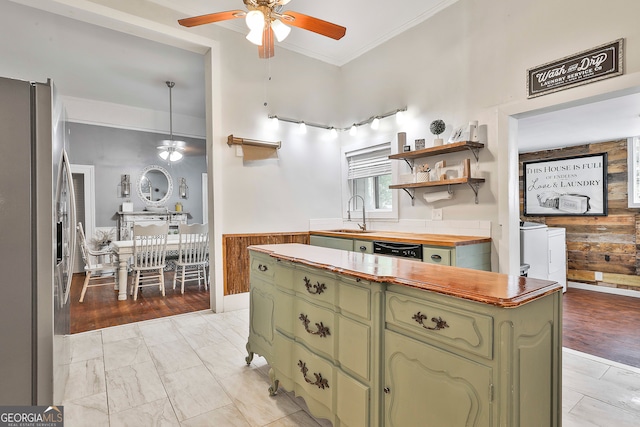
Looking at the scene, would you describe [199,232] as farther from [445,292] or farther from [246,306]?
[445,292]

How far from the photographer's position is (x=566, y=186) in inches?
217

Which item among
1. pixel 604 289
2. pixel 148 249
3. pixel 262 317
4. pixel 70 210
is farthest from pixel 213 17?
pixel 604 289

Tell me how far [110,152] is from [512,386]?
22.9 ft

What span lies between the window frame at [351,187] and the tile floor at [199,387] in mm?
2105

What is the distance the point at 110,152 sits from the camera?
238 inches

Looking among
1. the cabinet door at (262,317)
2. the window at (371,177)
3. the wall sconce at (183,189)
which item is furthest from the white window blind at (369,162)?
the wall sconce at (183,189)

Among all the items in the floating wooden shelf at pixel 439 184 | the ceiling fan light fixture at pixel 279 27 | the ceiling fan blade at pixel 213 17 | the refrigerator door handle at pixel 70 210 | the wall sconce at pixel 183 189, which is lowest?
the refrigerator door handle at pixel 70 210

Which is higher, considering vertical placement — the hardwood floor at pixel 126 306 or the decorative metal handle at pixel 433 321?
the decorative metal handle at pixel 433 321

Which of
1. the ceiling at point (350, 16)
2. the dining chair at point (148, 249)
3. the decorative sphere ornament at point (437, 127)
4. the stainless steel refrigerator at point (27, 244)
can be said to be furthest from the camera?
the dining chair at point (148, 249)

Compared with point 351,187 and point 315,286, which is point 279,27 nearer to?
point 315,286

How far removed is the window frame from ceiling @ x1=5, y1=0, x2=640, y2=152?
1267 mm

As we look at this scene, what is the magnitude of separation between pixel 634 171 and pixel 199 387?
21.0 ft

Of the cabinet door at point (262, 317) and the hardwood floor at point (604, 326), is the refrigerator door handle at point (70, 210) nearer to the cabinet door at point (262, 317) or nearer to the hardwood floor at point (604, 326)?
the cabinet door at point (262, 317)

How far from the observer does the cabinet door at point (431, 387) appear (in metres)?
1.03
